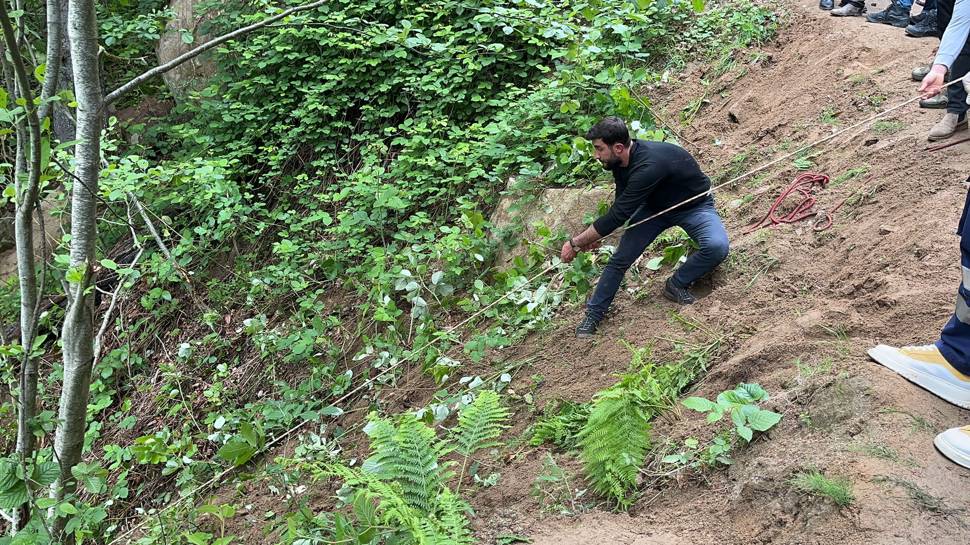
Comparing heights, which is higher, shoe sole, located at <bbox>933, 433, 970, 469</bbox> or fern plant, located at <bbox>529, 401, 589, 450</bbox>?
shoe sole, located at <bbox>933, 433, 970, 469</bbox>

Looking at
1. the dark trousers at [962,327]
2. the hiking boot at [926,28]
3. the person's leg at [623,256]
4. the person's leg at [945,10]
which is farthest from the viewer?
the hiking boot at [926,28]

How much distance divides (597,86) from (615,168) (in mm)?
2556

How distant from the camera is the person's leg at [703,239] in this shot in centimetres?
449

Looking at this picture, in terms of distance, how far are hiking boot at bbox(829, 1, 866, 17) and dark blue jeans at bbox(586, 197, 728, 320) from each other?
423 centimetres

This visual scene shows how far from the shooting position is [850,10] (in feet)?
24.0

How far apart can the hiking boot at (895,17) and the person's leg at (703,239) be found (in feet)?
13.6

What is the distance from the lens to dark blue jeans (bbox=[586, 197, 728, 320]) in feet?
14.8

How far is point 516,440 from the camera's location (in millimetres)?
4246

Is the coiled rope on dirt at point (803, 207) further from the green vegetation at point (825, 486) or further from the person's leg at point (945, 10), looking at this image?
the green vegetation at point (825, 486)

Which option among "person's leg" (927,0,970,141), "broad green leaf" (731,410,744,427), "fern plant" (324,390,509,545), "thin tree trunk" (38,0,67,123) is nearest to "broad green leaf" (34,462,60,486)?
"fern plant" (324,390,509,545)

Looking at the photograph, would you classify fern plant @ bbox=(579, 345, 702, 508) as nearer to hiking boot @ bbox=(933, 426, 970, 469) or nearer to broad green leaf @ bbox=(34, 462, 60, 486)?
hiking boot @ bbox=(933, 426, 970, 469)

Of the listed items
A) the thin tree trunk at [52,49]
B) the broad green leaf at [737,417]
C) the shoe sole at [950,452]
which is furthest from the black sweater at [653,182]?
the thin tree trunk at [52,49]

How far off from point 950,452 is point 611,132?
254 cm

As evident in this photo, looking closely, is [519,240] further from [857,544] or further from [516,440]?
[857,544]
